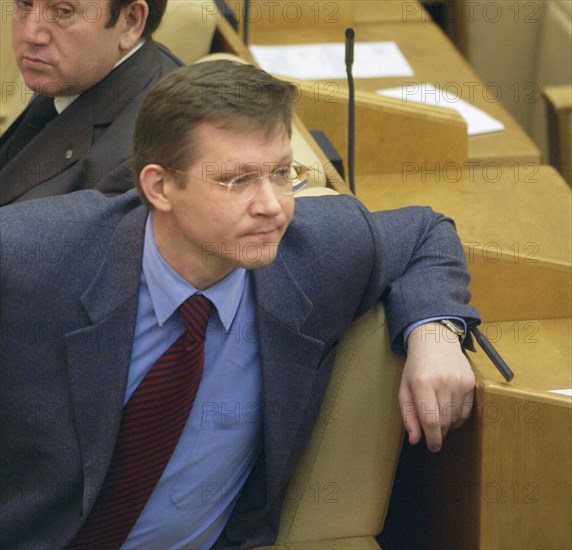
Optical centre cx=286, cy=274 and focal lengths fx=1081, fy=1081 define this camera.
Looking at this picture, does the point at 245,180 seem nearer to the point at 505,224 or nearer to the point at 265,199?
the point at 265,199

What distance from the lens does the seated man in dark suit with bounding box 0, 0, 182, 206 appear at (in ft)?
5.61

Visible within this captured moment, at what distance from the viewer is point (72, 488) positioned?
130 cm

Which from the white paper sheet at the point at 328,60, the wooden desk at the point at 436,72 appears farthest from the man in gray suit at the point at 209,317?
the white paper sheet at the point at 328,60

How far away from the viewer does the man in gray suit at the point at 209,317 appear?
119 cm

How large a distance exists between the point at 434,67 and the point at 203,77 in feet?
5.80

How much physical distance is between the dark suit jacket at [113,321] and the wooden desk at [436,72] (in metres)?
0.96

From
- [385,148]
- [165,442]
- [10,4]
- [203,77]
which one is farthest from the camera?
[10,4]

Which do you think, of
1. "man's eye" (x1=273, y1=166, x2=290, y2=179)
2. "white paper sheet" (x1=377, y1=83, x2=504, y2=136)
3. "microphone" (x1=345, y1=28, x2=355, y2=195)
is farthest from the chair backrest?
"white paper sheet" (x1=377, y1=83, x2=504, y2=136)

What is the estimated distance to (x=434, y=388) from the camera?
4.16ft

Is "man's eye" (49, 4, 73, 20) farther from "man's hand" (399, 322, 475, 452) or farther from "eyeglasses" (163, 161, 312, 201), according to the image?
"man's hand" (399, 322, 475, 452)

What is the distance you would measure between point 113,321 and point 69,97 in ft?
2.25

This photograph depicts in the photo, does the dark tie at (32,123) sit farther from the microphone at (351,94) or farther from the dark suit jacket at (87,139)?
the microphone at (351,94)

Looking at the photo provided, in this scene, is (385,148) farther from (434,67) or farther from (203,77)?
(203,77)

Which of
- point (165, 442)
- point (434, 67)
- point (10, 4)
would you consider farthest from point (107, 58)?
point (434, 67)
